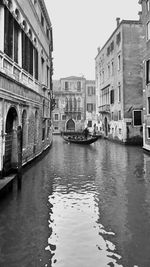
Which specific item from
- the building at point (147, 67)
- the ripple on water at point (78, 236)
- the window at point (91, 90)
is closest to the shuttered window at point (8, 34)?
the ripple on water at point (78, 236)

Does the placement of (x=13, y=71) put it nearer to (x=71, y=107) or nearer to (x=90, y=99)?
(x=71, y=107)

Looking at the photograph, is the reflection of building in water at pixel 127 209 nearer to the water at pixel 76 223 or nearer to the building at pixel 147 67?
the water at pixel 76 223

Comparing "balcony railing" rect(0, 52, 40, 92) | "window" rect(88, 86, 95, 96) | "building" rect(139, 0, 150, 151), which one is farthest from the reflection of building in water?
"window" rect(88, 86, 95, 96)

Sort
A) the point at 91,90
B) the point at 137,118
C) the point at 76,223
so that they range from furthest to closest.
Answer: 1. the point at 91,90
2. the point at 137,118
3. the point at 76,223

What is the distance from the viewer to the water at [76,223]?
2994mm

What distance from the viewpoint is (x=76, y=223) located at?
406cm

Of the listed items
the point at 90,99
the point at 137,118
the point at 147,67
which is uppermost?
the point at 90,99

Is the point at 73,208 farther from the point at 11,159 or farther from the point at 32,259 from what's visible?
the point at 11,159

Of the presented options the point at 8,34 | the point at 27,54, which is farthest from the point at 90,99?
the point at 8,34

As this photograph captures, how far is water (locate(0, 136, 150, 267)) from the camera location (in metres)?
2.99

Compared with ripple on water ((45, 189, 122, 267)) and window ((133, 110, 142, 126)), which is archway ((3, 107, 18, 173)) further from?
window ((133, 110, 142, 126))

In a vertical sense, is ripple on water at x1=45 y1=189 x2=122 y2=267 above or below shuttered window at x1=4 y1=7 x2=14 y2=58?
below

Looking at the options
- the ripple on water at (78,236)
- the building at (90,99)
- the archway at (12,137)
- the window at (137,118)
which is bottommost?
the ripple on water at (78,236)

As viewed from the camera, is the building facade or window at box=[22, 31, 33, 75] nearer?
window at box=[22, 31, 33, 75]
